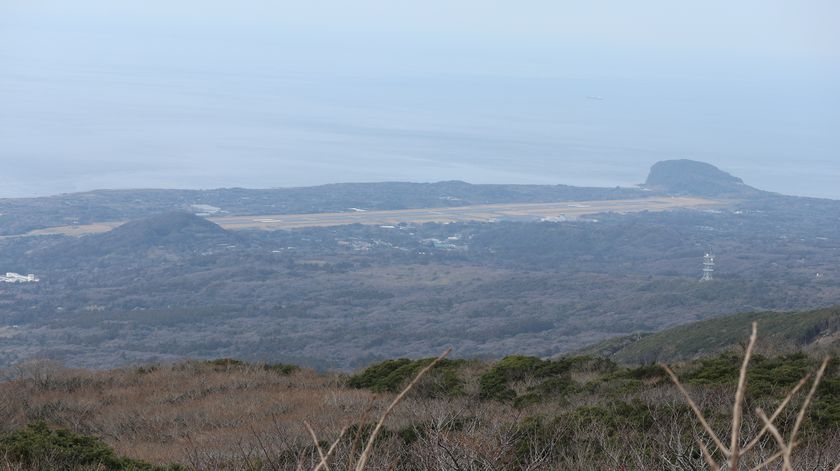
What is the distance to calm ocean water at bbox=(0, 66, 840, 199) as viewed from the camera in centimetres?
8869

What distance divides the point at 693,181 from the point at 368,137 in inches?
1809

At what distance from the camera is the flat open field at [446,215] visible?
57.5m

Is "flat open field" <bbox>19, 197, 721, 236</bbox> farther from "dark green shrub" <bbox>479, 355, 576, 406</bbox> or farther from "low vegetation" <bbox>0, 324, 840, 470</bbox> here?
"dark green shrub" <bbox>479, 355, 576, 406</bbox>

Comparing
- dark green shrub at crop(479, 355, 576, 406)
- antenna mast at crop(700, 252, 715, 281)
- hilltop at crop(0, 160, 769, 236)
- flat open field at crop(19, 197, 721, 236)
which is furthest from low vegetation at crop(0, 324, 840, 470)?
hilltop at crop(0, 160, 769, 236)

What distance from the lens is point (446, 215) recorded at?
6506cm

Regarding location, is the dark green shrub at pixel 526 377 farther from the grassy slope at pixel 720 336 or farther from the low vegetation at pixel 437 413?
the grassy slope at pixel 720 336

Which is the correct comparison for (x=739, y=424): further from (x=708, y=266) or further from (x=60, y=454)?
(x=708, y=266)

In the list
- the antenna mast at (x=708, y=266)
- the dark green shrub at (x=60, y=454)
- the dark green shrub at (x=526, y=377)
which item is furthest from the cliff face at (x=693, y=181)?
the dark green shrub at (x=60, y=454)

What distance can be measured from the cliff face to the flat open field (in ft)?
17.0

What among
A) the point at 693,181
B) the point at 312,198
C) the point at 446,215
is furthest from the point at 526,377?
the point at 693,181

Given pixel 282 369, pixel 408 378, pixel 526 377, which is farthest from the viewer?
pixel 282 369

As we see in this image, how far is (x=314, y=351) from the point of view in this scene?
32.8 meters

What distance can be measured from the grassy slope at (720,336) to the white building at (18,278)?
29.1 m

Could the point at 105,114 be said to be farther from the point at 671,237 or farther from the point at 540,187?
the point at 671,237
